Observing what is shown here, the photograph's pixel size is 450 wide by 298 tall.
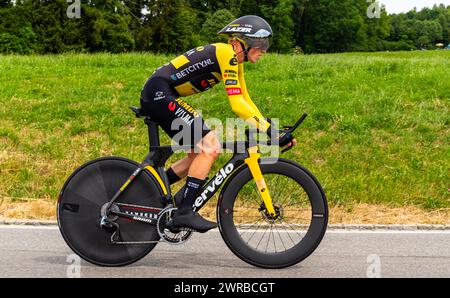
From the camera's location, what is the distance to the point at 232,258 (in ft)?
17.1

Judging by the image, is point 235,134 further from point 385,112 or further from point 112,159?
point 112,159

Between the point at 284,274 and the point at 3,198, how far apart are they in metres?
4.25

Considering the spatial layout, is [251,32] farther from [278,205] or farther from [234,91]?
[278,205]

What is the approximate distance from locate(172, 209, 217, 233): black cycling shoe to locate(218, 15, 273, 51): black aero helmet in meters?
1.36

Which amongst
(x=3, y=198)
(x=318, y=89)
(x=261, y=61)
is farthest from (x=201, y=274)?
(x=261, y=61)

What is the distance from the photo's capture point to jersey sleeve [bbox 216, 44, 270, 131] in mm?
4648

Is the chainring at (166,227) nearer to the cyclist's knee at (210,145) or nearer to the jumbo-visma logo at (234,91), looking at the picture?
the cyclist's knee at (210,145)

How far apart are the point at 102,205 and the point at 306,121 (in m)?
5.59

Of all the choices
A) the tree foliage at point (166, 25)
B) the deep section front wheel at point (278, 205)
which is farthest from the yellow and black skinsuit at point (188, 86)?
the tree foliage at point (166, 25)

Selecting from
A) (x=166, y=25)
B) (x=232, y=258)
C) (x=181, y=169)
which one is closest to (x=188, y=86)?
(x=181, y=169)

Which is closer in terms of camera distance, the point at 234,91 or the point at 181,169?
the point at 234,91

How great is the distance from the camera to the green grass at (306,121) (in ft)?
26.5

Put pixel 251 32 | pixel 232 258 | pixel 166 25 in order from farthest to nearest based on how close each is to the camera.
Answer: pixel 166 25 → pixel 232 258 → pixel 251 32
